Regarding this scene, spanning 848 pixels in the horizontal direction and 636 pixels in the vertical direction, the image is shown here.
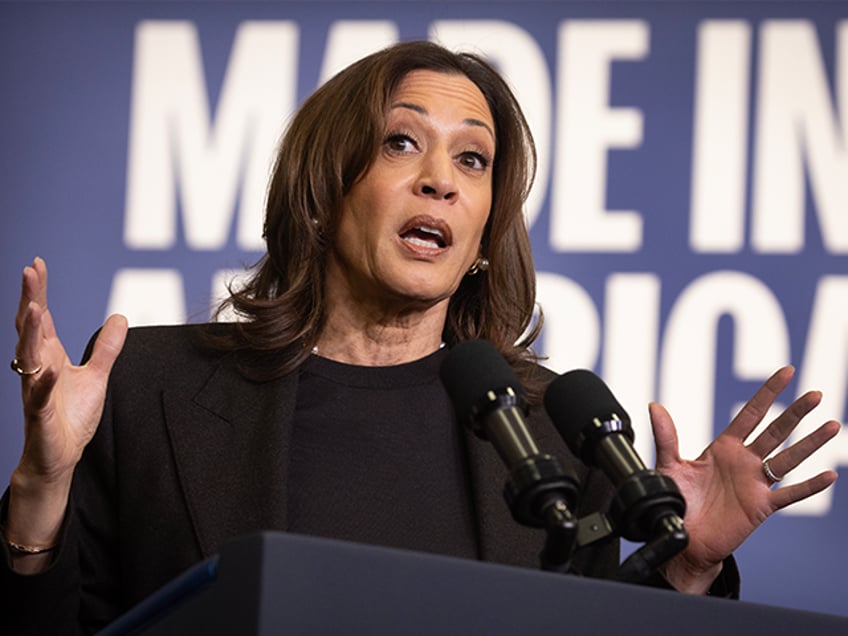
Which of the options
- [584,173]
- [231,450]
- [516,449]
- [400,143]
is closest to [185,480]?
[231,450]

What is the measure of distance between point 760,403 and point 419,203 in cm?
58

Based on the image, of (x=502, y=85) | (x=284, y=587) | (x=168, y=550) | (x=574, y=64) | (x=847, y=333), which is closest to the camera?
(x=284, y=587)

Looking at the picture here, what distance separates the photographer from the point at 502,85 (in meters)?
2.12

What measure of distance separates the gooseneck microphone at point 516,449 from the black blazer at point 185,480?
0.55m

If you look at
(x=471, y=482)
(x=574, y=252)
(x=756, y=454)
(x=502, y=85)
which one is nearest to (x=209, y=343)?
(x=471, y=482)

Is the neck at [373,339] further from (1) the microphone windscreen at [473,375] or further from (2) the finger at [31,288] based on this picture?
(1) the microphone windscreen at [473,375]

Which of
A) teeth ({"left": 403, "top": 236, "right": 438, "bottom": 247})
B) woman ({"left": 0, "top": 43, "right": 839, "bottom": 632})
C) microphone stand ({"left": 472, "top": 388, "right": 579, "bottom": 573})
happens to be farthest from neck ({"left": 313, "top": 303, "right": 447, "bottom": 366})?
microphone stand ({"left": 472, "top": 388, "right": 579, "bottom": 573})

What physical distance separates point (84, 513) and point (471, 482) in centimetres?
53

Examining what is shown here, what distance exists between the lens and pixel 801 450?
1532 mm

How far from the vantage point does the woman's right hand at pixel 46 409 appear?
1.31m

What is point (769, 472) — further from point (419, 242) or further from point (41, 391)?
point (41, 391)

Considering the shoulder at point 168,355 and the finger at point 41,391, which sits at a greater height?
the finger at point 41,391

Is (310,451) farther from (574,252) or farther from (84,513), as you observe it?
(574,252)

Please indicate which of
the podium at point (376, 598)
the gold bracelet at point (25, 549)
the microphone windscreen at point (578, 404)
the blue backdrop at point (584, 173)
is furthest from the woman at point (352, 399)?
the blue backdrop at point (584, 173)
